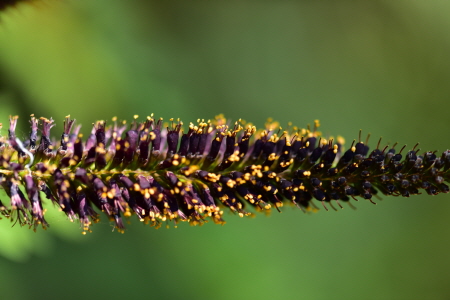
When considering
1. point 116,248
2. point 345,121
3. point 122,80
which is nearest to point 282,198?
point 116,248

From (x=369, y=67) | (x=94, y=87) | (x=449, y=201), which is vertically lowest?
(x=449, y=201)

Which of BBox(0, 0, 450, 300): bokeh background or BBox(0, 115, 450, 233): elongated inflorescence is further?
BBox(0, 0, 450, 300): bokeh background

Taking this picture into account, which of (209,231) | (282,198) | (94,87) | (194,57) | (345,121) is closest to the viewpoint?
(282,198)

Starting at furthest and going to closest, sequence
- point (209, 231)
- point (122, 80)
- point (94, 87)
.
Result: 1. point (209, 231)
2. point (122, 80)
3. point (94, 87)

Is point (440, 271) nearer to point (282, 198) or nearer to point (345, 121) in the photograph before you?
point (345, 121)

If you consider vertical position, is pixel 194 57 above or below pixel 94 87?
above
